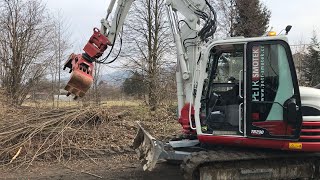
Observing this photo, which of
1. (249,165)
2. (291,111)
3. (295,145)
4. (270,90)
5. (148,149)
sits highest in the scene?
(270,90)

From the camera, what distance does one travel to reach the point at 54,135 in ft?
32.2

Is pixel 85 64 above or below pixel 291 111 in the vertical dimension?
above

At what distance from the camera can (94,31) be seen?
767cm

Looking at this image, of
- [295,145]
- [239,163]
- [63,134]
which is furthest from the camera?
[63,134]

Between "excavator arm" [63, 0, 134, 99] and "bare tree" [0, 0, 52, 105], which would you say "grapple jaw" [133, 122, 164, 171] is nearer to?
"excavator arm" [63, 0, 134, 99]

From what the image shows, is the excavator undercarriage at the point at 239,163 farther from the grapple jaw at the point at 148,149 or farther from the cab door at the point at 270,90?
the cab door at the point at 270,90

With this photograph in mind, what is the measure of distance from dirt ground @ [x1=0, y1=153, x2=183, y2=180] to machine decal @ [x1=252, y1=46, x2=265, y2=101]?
2.50 m

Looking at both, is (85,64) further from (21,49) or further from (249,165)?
(21,49)

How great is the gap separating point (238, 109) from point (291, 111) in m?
0.82

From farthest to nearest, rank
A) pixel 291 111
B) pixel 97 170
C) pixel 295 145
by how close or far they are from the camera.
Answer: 1. pixel 97 170
2. pixel 295 145
3. pixel 291 111

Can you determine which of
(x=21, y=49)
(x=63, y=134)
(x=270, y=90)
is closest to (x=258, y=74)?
(x=270, y=90)

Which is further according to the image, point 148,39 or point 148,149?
point 148,39

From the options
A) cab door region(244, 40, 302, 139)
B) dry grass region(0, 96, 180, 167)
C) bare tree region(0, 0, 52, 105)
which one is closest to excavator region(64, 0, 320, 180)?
cab door region(244, 40, 302, 139)

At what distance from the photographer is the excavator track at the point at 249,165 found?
5945 millimetres
